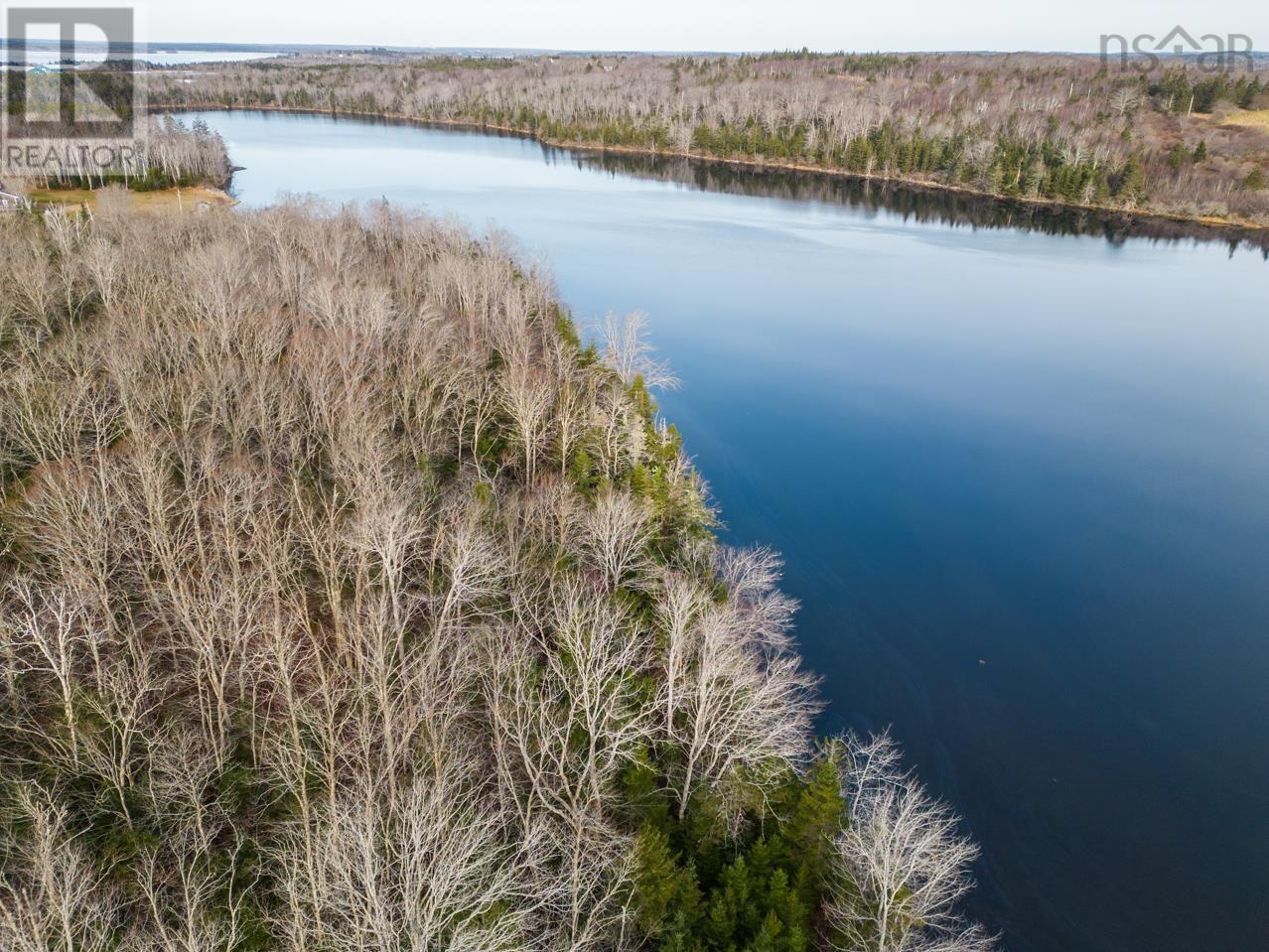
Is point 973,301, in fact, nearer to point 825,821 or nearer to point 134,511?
point 825,821

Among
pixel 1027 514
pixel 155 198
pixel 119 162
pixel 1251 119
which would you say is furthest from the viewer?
pixel 1251 119

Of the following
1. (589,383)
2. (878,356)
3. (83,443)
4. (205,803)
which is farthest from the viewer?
(878,356)

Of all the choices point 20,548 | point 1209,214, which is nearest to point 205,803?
point 20,548

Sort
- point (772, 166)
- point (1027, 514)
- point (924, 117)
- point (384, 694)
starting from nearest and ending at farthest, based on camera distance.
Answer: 1. point (384, 694)
2. point (1027, 514)
3. point (924, 117)
4. point (772, 166)

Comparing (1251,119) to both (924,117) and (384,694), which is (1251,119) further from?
(384,694)

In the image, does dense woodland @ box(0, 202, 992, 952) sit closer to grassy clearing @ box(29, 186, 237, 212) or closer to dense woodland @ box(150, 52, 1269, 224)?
grassy clearing @ box(29, 186, 237, 212)

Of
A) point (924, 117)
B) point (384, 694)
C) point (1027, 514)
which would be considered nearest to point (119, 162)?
point (384, 694)

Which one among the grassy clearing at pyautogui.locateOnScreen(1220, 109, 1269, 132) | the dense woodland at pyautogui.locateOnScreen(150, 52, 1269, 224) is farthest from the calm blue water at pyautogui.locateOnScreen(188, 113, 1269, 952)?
the grassy clearing at pyautogui.locateOnScreen(1220, 109, 1269, 132)

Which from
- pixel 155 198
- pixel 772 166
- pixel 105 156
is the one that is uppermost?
pixel 772 166
